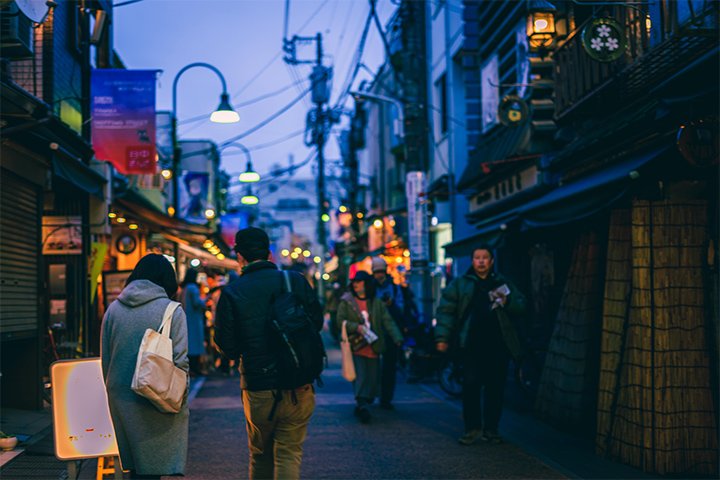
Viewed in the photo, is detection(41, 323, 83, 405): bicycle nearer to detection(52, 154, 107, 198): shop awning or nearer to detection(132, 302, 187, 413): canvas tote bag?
detection(52, 154, 107, 198): shop awning

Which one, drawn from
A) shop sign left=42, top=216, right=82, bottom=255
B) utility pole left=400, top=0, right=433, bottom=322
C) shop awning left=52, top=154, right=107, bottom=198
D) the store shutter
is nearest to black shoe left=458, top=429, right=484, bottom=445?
the store shutter

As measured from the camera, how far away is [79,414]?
6.14 metres

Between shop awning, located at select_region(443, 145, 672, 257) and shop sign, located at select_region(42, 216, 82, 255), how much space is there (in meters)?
6.51

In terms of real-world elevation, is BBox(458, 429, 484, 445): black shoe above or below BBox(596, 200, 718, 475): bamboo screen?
below

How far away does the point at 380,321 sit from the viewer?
11.8 meters

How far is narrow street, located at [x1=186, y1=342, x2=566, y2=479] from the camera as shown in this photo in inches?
310

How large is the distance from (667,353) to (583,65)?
4479 millimetres

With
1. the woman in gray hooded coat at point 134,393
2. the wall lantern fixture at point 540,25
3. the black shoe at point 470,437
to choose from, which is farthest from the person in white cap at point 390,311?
the woman in gray hooded coat at point 134,393

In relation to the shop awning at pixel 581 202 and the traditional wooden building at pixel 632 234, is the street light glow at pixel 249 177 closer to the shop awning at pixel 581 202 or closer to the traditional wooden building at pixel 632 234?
the traditional wooden building at pixel 632 234

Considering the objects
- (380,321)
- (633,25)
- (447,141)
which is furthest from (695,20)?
(447,141)

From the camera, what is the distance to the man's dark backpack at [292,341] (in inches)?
223

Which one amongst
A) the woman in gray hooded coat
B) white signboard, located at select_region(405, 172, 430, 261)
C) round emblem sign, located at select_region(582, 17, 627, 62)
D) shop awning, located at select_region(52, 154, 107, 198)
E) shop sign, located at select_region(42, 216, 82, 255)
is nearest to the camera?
the woman in gray hooded coat

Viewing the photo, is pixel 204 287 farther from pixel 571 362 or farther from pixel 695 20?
pixel 695 20

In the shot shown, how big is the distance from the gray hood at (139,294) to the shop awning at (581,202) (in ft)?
13.7
